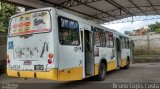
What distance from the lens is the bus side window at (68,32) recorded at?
9312 millimetres

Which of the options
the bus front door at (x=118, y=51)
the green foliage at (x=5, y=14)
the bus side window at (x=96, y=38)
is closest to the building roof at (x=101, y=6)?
the green foliage at (x=5, y=14)

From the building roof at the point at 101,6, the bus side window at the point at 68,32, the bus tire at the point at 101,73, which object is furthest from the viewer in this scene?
the building roof at the point at 101,6

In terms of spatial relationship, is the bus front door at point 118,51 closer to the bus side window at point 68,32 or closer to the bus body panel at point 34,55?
the bus side window at point 68,32

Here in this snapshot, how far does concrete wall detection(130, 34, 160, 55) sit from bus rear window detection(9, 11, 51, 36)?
2672 centimetres

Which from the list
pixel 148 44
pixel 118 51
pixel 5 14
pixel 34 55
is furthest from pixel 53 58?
pixel 148 44

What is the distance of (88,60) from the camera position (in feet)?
38.4

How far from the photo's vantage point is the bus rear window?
9191mm

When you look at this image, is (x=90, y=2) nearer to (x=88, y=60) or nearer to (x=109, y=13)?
(x=109, y=13)

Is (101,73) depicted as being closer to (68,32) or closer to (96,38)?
Result: (96,38)

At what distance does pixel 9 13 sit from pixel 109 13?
35.4ft

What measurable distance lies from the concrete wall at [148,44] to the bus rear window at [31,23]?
87.7ft

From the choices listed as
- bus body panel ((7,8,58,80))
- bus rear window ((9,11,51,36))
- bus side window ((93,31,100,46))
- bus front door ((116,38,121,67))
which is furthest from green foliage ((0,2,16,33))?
bus body panel ((7,8,58,80))

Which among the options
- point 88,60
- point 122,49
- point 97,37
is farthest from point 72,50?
point 122,49

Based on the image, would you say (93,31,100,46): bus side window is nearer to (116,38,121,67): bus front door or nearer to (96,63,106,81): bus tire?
(96,63,106,81): bus tire
